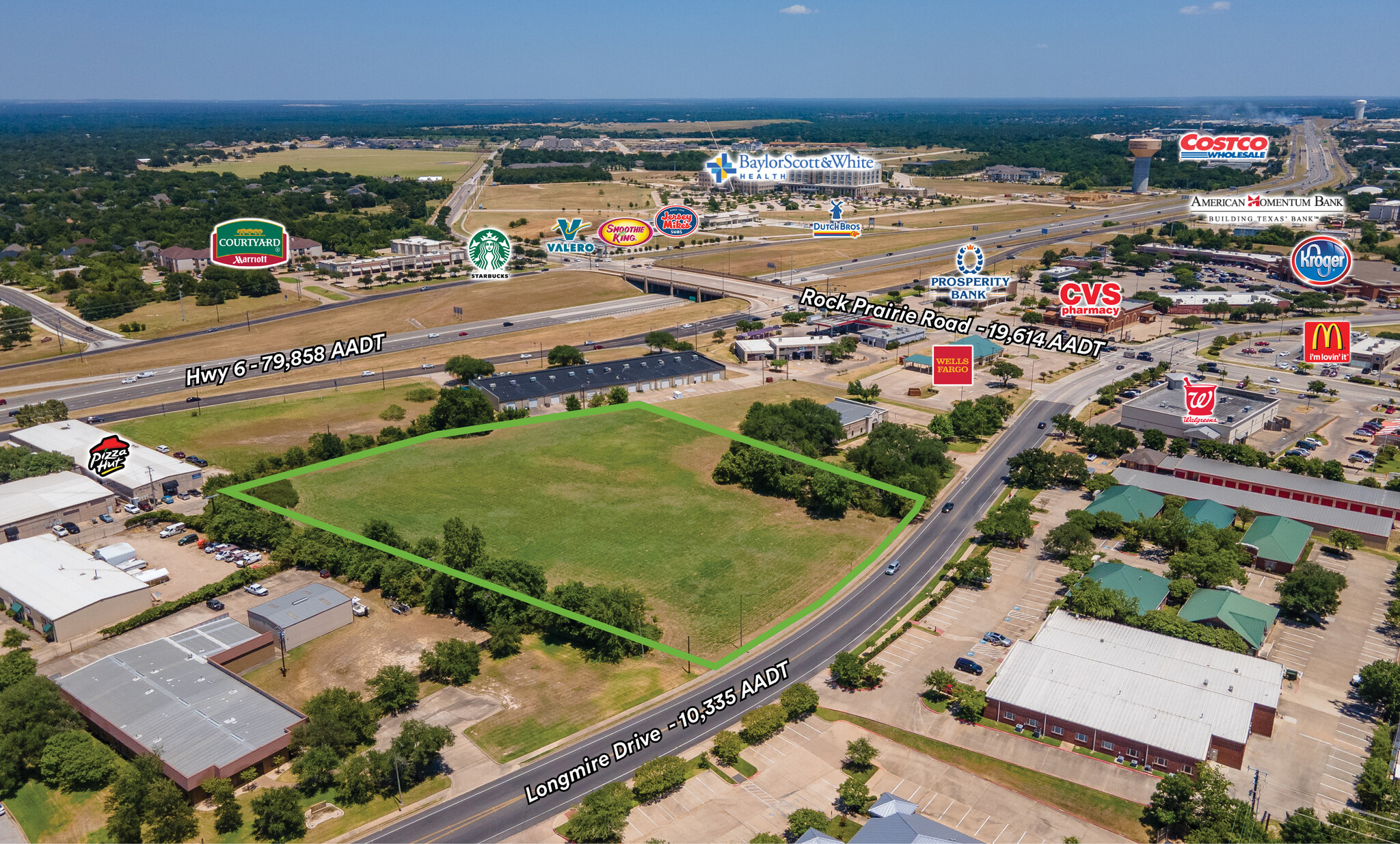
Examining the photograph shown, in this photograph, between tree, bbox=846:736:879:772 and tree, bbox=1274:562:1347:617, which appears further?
tree, bbox=1274:562:1347:617

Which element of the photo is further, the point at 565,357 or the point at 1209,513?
the point at 565,357

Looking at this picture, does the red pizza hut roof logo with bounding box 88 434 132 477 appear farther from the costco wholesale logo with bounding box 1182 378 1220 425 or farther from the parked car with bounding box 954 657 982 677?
the costco wholesale logo with bounding box 1182 378 1220 425

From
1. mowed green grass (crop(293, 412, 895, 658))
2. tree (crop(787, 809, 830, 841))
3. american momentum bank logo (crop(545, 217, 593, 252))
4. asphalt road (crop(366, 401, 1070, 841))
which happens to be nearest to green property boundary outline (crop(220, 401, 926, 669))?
mowed green grass (crop(293, 412, 895, 658))

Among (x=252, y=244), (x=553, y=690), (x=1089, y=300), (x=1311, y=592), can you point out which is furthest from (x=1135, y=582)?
(x=252, y=244)

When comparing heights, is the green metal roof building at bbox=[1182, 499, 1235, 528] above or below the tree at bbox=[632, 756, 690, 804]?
above

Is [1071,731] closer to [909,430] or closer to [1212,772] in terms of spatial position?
[1212,772]

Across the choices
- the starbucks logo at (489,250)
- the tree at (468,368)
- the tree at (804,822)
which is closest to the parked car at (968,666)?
the tree at (804,822)

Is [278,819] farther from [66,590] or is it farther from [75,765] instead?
[66,590]

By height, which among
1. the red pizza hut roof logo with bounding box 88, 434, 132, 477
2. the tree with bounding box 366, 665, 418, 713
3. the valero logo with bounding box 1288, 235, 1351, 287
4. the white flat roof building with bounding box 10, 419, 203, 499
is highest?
the valero logo with bounding box 1288, 235, 1351, 287
